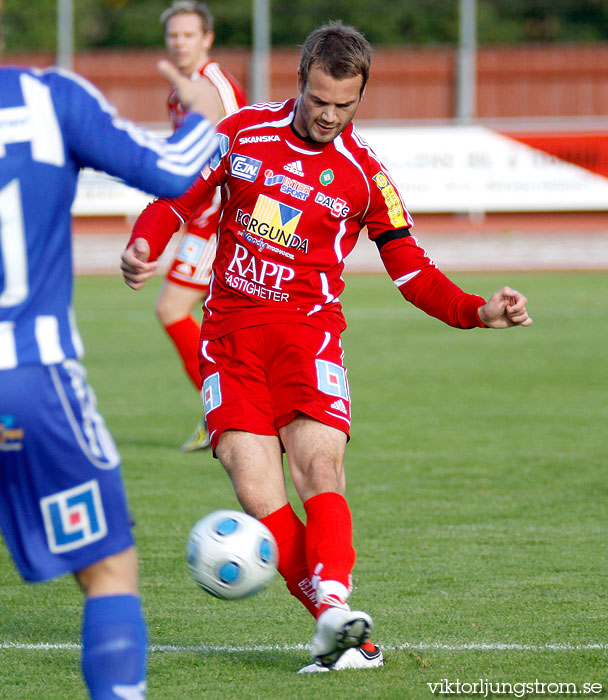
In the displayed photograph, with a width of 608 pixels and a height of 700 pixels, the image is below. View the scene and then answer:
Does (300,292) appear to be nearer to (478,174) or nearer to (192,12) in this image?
(192,12)

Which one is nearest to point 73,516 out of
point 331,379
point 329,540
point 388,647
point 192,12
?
point 329,540

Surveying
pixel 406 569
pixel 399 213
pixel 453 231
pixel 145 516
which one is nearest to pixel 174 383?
pixel 145 516

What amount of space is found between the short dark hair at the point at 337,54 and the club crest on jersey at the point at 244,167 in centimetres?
34

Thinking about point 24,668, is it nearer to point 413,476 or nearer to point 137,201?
point 413,476

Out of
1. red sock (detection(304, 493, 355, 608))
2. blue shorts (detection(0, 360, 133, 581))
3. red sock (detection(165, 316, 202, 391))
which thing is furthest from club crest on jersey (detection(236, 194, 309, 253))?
red sock (detection(165, 316, 202, 391))

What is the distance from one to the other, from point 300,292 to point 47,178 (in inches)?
58.6

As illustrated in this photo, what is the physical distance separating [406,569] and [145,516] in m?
1.52

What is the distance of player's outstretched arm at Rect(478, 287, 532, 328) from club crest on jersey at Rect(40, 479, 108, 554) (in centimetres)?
161

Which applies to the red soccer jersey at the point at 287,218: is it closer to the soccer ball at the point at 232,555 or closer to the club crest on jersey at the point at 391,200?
the club crest on jersey at the point at 391,200

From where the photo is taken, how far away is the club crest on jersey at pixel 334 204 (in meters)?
4.03

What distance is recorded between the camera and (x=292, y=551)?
3.89m

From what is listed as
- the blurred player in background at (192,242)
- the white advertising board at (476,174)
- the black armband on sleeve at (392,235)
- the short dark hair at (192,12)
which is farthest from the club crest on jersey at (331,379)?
the white advertising board at (476,174)

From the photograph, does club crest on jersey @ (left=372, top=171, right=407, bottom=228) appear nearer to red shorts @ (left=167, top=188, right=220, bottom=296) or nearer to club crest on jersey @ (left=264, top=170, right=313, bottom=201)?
club crest on jersey @ (left=264, top=170, right=313, bottom=201)

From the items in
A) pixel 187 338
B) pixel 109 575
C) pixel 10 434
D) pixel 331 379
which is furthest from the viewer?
pixel 187 338
